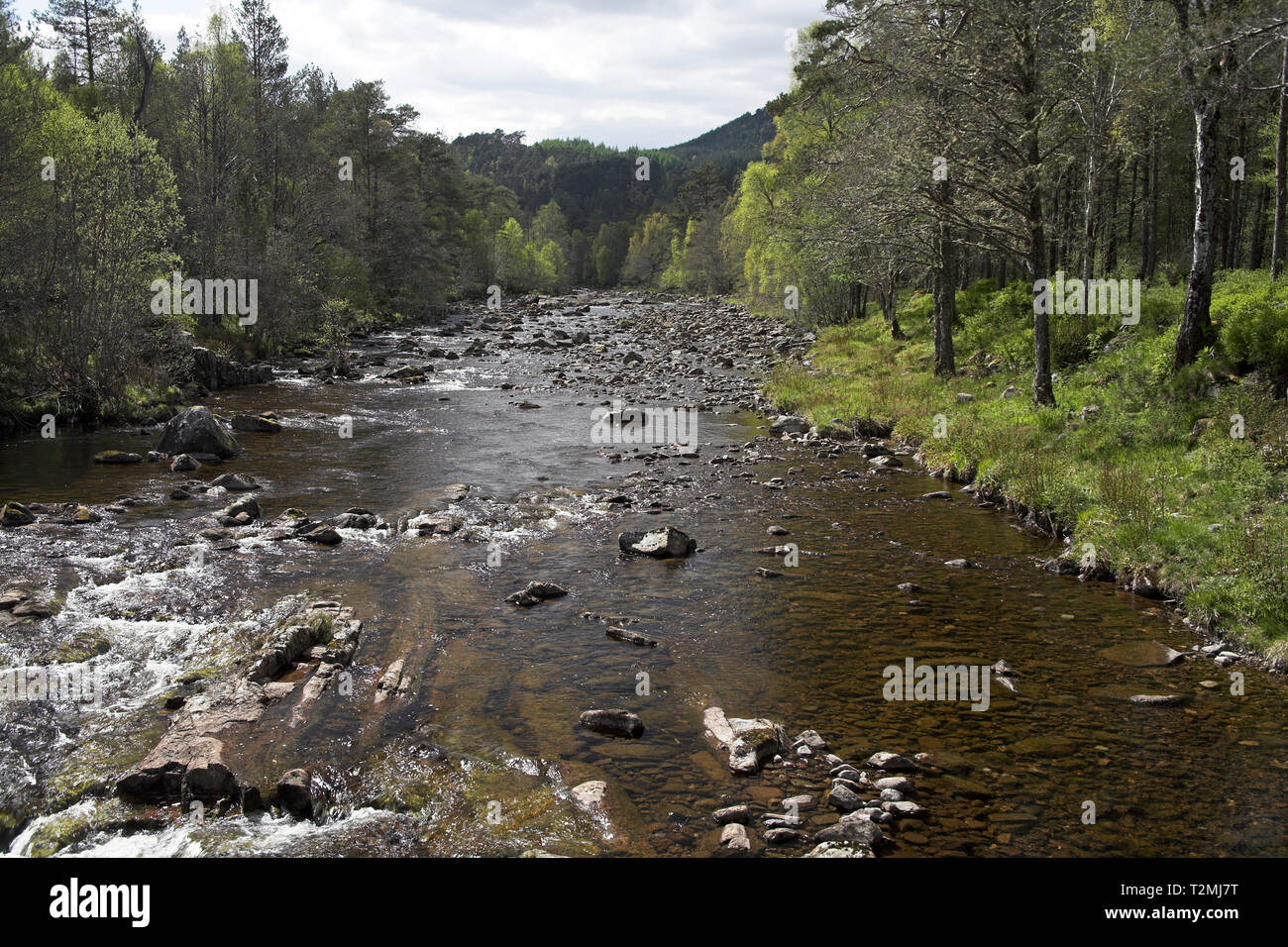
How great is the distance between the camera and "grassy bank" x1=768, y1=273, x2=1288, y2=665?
1102 cm

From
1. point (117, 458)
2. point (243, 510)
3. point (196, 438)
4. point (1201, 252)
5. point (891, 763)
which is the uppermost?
point (1201, 252)

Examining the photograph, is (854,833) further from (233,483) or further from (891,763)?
(233,483)

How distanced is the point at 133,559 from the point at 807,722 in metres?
10.9

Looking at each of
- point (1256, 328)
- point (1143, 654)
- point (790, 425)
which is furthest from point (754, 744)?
point (790, 425)

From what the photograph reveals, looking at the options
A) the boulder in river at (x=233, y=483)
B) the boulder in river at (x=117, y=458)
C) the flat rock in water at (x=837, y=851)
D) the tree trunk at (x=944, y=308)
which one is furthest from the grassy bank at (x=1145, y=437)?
the boulder in river at (x=117, y=458)

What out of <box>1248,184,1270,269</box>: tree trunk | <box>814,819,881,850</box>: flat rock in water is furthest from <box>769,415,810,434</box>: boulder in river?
<box>1248,184,1270,269</box>: tree trunk

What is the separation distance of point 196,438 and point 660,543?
13222mm

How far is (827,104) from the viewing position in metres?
44.1

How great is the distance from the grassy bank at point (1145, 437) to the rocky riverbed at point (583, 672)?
33.0 inches

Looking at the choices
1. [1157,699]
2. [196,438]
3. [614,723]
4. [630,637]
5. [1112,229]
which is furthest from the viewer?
[1112,229]

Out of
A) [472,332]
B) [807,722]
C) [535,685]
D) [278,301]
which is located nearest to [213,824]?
[535,685]

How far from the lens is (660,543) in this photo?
13.9 meters

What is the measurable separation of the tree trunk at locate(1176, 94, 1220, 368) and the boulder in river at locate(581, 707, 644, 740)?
1537cm
